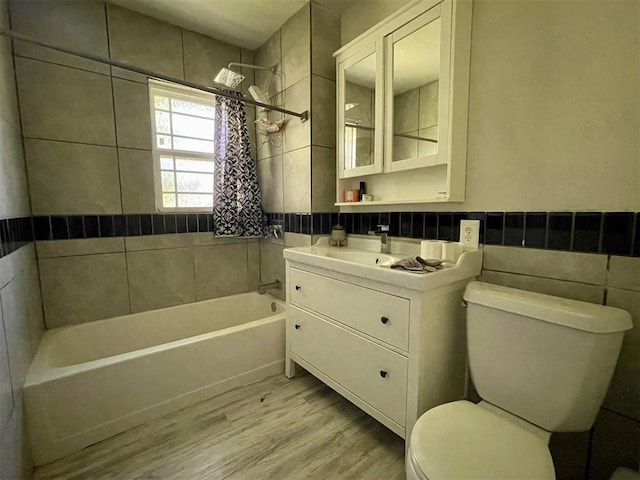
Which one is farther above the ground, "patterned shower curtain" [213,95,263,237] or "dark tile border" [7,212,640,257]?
"patterned shower curtain" [213,95,263,237]

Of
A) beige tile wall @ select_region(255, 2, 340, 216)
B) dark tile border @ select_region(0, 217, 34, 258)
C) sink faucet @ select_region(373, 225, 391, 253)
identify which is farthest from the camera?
beige tile wall @ select_region(255, 2, 340, 216)

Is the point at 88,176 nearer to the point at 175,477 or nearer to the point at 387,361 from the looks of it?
the point at 175,477

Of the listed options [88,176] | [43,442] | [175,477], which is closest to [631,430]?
[175,477]

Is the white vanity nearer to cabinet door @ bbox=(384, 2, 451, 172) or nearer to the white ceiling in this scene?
cabinet door @ bbox=(384, 2, 451, 172)

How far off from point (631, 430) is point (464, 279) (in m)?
0.74

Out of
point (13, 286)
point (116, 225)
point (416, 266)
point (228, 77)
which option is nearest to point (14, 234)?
point (13, 286)

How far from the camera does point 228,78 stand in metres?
2.13

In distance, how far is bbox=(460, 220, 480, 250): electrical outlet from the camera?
137cm

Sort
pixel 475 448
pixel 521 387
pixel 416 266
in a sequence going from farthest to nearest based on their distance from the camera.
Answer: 1. pixel 416 266
2. pixel 521 387
3. pixel 475 448

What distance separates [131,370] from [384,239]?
1615mm

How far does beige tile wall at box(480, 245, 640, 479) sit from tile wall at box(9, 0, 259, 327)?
2.36 metres

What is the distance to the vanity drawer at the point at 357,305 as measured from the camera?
47.2 inches

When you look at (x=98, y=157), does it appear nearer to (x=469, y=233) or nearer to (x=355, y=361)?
(x=355, y=361)

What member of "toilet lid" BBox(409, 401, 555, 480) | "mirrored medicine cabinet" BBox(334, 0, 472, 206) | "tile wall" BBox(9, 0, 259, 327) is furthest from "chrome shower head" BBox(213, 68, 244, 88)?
"toilet lid" BBox(409, 401, 555, 480)
